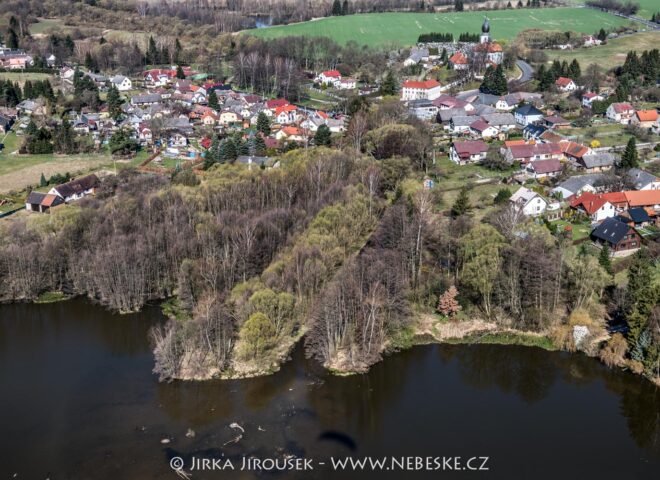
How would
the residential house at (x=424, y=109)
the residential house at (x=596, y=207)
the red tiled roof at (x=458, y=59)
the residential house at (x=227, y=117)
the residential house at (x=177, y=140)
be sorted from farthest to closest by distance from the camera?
the red tiled roof at (x=458, y=59)
the residential house at (x=227, y=117)
the residential house at (x=424, y=109)
the residential house at (x=177, y=140)
the residential house at (x=596, y=207)

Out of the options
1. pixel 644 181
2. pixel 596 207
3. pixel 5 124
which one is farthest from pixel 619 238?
pixel 5 124

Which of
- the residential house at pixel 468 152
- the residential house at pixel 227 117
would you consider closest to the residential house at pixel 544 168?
the residential house at pixel 468 152

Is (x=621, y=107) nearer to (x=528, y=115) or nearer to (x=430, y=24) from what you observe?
(x=528, y=115)

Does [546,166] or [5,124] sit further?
[5,124]

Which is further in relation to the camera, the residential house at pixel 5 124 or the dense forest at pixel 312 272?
the residential house at pixel 5 124

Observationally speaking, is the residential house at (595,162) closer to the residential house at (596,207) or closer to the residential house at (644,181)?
the residential house at (644,181)

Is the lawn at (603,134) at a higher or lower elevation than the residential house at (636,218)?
higher
